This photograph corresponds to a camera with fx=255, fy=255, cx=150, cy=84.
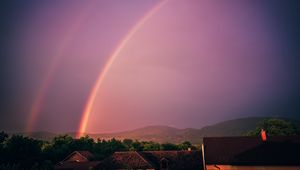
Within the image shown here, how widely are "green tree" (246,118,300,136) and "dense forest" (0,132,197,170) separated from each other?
1058 inches

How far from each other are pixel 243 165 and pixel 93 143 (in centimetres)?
6346

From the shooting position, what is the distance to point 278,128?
67.1 m

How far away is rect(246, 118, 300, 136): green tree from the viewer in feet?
211

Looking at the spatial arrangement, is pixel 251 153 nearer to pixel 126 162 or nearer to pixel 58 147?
pixel 126 162

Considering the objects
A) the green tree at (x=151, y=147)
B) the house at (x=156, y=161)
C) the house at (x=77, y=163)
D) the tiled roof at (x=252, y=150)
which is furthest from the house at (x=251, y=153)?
→ the green tree at (x=151, y=147)

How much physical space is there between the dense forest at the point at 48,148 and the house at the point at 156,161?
10.2 meters

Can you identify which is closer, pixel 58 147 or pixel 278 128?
pixel 278 128

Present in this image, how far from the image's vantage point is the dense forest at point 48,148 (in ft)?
140

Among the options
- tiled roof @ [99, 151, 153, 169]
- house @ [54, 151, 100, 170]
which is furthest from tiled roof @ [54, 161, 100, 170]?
tiled roof @ [99, 151, 153, 169]

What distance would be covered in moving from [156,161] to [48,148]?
40.3 m

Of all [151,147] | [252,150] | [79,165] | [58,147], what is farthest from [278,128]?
[58,147]

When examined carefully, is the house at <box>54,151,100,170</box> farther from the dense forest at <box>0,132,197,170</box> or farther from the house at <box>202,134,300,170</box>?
the house at <box>202,134,300,170</box>

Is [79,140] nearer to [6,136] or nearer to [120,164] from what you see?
[6,136]

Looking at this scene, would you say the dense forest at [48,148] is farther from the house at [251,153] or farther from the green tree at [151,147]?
the house at [251,153]
